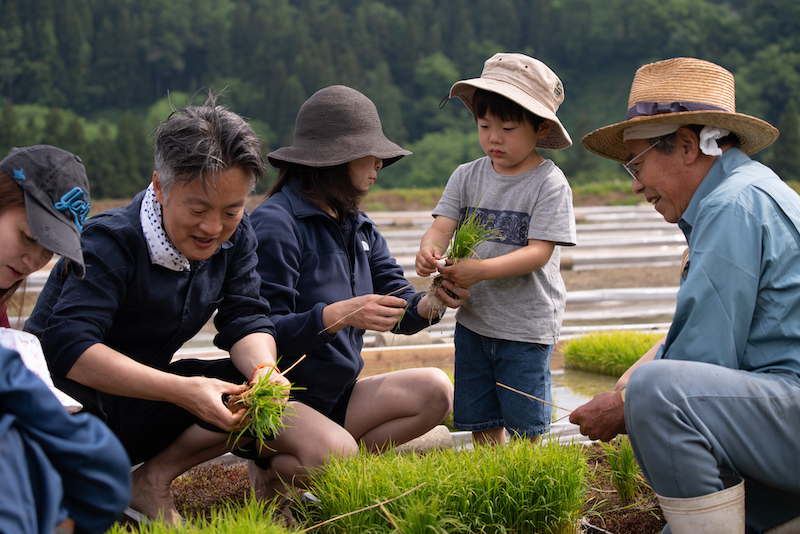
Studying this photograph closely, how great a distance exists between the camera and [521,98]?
9.28ft

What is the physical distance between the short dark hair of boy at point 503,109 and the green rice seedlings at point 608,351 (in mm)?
2425

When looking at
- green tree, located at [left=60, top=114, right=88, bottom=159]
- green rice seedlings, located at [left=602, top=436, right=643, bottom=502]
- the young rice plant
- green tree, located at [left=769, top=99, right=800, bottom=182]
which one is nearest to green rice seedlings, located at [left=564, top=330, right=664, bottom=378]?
green rice seedlings, located at [left=602, top=436, right=643, bottom=502]

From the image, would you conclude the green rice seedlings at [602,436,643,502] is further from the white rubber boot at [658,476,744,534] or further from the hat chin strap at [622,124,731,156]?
the hat chin strap at [622,124,731,156]

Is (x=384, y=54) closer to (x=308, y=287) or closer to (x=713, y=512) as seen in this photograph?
(x=308, y=287)

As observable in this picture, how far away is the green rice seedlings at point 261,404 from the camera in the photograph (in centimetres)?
215

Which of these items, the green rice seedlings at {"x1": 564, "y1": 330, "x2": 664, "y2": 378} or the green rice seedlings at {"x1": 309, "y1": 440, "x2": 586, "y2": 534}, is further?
the green rice seedlings at {"x1": 564, "y1": 330, "x2": 664, "y2": 378}

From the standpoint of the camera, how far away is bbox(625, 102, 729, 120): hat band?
231cm

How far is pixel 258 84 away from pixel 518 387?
4184cm

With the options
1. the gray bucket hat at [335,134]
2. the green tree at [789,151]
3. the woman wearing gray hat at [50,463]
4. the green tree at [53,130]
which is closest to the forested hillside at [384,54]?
the green tree at [53,130]

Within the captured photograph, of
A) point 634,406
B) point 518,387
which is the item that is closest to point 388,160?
point 518,387

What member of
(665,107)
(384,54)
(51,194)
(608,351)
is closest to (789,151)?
(384,54)

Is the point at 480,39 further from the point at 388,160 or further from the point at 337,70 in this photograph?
the point at 388,160

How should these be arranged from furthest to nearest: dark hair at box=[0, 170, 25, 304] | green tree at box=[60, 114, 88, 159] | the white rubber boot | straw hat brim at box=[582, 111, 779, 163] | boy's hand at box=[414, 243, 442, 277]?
green tree at box=[60, 114, 88, 159] → boy's hand at box=[414, 243, 442, 277] → straw hat brim at box=[582, 111, 779, 163] → the white rubber boot → dark hair at box=[0, 170, 25, 304]

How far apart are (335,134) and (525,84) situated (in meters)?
0.80
